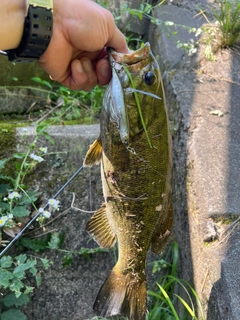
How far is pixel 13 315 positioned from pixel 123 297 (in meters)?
0.70

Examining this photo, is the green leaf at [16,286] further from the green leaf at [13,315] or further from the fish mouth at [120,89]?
the fish mouth at [120,89]

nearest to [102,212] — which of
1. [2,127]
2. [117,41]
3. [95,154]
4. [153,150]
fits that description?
[95,154]

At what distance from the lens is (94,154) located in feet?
6.44

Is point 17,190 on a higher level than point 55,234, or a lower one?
higher

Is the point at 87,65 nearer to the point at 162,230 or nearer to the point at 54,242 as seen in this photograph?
the point at 162,230

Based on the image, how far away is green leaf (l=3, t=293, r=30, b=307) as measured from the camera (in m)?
2.32

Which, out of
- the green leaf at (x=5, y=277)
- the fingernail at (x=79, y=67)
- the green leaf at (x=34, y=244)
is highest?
the fingernail at (x=79, y=67)

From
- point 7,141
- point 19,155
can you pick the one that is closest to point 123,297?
point 19,155

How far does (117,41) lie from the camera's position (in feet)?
6.10

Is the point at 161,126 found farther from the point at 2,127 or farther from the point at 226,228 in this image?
the point at 2,127

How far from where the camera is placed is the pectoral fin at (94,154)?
1946mm

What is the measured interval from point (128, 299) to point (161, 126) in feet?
2.62

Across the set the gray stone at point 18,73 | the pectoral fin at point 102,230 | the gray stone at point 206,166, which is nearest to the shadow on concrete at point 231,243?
the gray stone at point 206,166

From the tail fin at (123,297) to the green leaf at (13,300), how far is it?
0.54m
